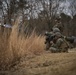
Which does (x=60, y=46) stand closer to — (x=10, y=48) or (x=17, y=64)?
(x=17, y=64)

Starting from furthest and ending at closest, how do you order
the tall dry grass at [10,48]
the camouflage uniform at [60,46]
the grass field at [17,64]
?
the camouflage uniform at [60,46], the tall dry grass at [10,48], the grass field at [17,64]

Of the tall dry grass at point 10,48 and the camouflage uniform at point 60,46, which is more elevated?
the tall dry grass at point 10,48

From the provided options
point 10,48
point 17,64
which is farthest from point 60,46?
point 10,48

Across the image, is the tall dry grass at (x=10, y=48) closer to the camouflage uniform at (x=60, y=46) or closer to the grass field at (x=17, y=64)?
the grass field at (x=17, y=64)

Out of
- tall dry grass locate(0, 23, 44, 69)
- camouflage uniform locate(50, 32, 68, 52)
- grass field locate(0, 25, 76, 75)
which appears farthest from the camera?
camouflage uniform locate(50, 32, 68, 52)

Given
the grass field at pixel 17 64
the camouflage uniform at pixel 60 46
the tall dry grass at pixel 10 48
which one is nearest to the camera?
the grass field at pixel 17 64

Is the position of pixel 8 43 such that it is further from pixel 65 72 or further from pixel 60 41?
pixel 60 41

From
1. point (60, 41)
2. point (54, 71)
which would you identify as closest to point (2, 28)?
point (54, 71)

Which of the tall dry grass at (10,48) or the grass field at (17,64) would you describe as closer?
the grass field at (17,64)

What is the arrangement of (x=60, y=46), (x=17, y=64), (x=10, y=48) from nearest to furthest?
(x=10, y=48) < (x=17, y=64) < (x=60, y=46)

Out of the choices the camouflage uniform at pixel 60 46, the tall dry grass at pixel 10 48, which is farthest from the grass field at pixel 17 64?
the camouflage uniform at pixel 60 46

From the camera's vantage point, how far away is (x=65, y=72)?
527cm

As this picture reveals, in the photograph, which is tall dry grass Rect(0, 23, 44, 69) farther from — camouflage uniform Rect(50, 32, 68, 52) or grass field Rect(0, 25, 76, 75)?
camouflage uniform Rect(50, 32, 68, 52)

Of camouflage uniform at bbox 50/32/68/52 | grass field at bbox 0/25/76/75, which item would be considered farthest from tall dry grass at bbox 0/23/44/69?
camouflage uniform at bbox 50/32/68/52
